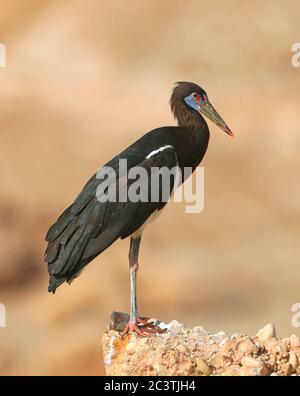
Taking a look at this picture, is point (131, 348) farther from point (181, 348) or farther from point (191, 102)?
point (191, 102)

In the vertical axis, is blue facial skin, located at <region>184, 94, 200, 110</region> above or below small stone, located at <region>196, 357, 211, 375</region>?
above

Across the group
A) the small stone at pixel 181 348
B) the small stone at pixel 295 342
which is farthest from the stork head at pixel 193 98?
the small stone at pixel 181 348

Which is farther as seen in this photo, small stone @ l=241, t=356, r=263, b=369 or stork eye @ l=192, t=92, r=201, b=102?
stork eye @ l=192, t=92, r=201, b=102

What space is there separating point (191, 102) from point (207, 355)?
7.41 feet

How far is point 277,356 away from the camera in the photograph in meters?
6.86

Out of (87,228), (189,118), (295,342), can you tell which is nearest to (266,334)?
(295,342)

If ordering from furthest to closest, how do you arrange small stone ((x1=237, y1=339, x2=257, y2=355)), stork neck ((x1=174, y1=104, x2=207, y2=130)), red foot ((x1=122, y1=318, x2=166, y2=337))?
stork neck ((x1=174, y1=104, x2=207, y2=130))
red foot ((x1=122, y1=318, x2=166, y2=337))
small stone ((x1=237, y1=339, x2=257, y2=355))

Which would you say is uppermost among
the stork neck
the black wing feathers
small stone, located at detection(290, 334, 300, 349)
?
the stork neck

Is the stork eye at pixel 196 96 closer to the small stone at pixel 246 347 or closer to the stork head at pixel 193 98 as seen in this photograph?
the stork head at pixel 193 98

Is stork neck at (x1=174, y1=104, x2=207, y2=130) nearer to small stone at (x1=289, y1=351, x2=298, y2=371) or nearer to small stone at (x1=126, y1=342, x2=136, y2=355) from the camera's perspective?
small stone at (x1=126, y1=342, x2=136, y2=355)

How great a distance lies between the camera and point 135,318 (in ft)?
24.5

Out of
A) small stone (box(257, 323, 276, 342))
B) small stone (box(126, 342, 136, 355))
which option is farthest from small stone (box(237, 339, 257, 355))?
small stone (box(126, 342, 136, 355))

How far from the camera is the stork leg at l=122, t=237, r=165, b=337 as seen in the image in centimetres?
738

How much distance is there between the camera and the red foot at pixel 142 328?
7.33 meters
